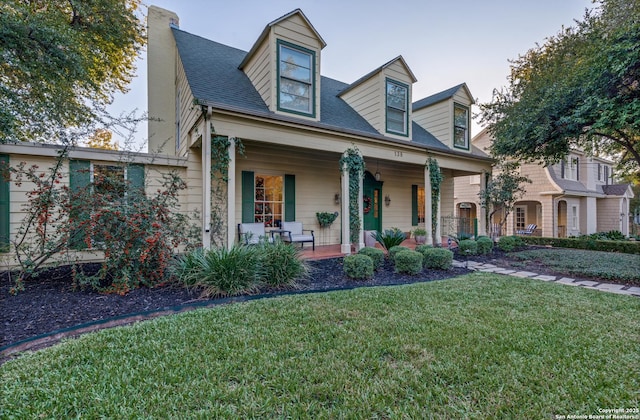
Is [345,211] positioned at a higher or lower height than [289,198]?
lower

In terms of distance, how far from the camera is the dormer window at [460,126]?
997 centimetres

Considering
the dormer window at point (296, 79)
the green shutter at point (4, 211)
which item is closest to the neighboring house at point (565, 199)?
the dormer window at point (296, 79)

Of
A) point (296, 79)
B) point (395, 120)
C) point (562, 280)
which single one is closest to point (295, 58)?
point (296, 79)

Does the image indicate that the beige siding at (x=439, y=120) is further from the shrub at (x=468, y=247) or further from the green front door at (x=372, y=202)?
the shrub at (x=468, y=247)

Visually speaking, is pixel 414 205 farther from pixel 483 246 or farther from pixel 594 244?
pixel 594 244

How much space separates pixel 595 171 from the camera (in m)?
17.1

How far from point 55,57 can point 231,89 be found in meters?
3.82

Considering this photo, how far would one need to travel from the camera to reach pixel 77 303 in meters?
3.40

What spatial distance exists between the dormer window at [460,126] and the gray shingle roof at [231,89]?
2.31 feet

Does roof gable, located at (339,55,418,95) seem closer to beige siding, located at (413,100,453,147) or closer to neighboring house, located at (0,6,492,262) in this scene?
neighboring house, located at (0,6,492,262)

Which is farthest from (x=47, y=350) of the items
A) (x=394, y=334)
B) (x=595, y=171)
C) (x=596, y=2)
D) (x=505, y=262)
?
(x=595, y=171)

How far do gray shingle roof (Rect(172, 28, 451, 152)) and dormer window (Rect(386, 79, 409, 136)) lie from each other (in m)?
0.69

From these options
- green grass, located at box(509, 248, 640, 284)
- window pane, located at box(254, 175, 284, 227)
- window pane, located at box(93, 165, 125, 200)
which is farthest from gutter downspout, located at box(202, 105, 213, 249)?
green grass, located at box(509, 248, 640, 284)

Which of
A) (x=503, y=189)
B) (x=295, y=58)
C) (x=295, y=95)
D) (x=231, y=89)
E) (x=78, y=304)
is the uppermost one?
(x=295, y=58)
